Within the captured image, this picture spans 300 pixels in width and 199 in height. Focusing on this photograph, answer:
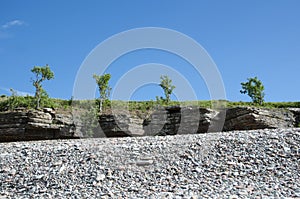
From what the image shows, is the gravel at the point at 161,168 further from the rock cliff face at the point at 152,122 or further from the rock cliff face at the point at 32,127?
the rock cliff face at the point at 32,127

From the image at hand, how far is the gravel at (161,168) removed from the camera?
6.42 metres

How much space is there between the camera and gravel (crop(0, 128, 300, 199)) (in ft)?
21.1

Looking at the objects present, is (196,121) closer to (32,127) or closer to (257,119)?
(257,119)

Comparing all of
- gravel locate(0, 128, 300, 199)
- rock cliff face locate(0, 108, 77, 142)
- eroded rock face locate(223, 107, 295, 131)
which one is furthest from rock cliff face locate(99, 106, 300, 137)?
gravel locate(0, 128, 300, 199)

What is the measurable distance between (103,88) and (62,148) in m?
16.7

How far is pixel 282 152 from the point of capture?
8.25m

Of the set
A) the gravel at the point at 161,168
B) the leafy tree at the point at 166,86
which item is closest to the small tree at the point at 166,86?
the leafy tree at the point at 166,86

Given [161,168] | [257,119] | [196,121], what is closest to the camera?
[161,168]

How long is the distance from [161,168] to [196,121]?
441 inches

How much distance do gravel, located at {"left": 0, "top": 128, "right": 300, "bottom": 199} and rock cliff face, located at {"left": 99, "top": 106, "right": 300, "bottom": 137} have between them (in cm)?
770

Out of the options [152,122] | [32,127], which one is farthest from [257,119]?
[32,127]

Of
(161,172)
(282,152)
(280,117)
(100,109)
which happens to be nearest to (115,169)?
(161,172)

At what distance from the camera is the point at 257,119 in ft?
56.1

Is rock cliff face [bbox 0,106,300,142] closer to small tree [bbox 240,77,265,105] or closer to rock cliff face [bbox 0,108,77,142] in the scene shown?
rock cliff face [bbox 0,108,77,142]
